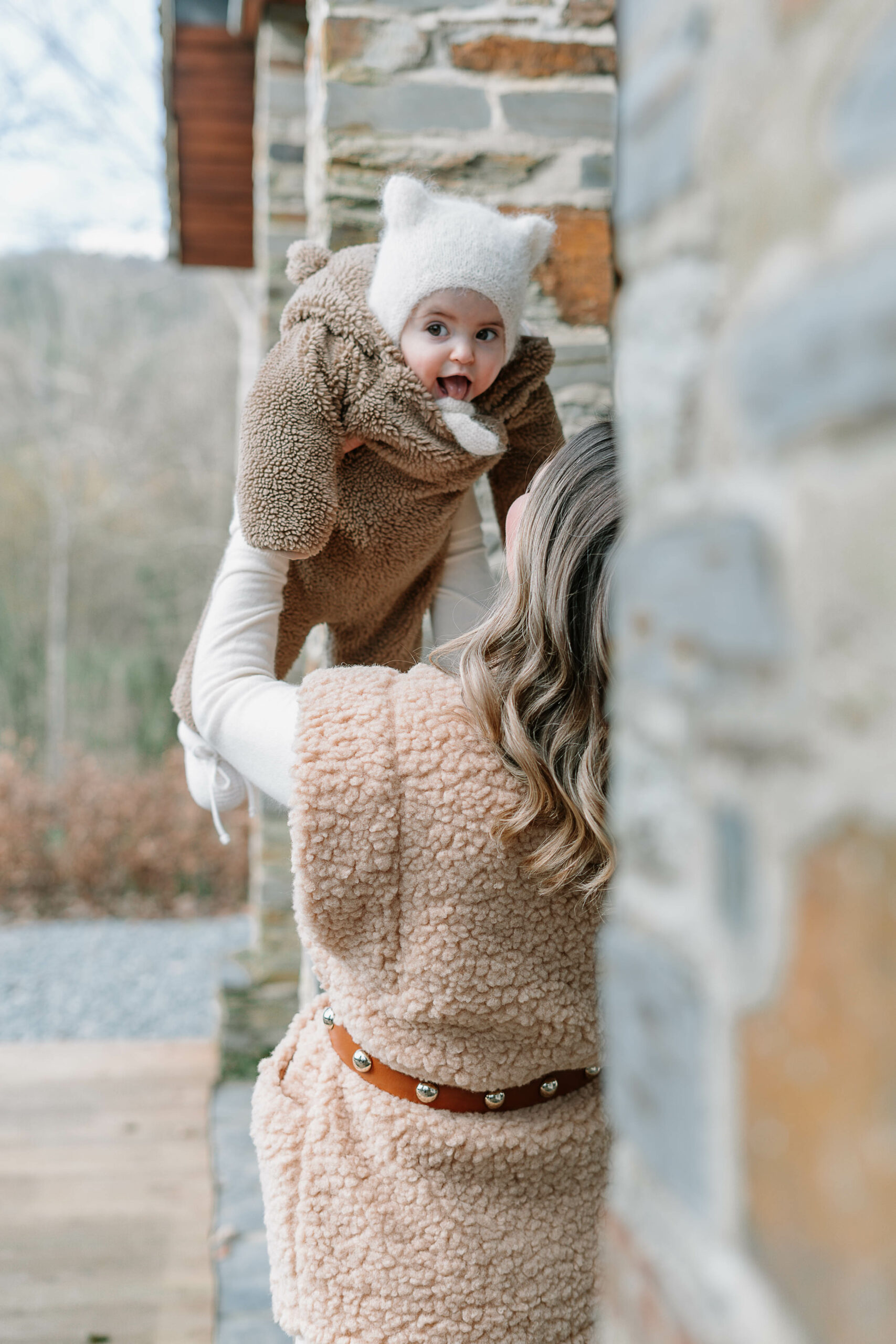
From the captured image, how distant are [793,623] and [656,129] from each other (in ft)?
0.90

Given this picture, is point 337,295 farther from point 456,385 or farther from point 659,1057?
point 659,1057

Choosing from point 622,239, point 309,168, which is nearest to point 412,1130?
point 622,239

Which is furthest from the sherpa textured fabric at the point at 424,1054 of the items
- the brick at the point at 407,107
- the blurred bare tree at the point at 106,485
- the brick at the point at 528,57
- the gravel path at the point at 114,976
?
the blurred bare tree at the point at 106,485

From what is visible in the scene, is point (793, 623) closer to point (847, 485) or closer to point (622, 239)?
point (847, 485)

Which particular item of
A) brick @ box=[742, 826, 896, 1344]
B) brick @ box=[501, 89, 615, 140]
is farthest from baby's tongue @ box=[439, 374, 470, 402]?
brick @ box=[742, 826, 896, 1344]

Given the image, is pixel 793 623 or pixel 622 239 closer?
pixel 793 623

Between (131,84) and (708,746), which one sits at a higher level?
(131,84)

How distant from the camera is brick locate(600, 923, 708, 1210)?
1.86ft

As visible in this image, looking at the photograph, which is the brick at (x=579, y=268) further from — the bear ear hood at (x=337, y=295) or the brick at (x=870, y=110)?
the brick at (x=870, y=110)

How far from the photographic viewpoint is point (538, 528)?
1.21 metres

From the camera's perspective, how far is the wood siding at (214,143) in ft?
14.1

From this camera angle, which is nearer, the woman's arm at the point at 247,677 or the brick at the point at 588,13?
the woman's arm at the point at 247,677

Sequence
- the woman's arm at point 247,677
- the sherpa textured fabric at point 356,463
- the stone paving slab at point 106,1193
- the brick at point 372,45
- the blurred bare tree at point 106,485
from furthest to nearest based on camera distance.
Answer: the blurred bare tree at point 106,485 → the stone paving slab at point 106,1193 → the brick at point 372,45 → the sherpa textured fabric at point 356,463 → the woman's arm at point 247,677

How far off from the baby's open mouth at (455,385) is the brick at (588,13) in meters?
1.09
